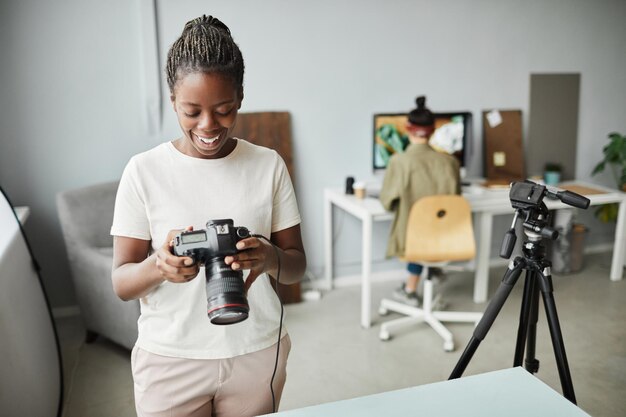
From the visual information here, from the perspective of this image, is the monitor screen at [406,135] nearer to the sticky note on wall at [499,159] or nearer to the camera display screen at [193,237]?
the sticky note on wall at [499,159]

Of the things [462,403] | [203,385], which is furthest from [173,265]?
[462,403]

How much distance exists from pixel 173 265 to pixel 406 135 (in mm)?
2882

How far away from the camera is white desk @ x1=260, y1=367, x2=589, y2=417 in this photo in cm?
100

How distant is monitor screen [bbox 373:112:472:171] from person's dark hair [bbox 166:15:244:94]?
258cm

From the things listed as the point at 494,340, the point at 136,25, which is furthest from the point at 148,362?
the point at 136,25

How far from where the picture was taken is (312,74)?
346 centimetres

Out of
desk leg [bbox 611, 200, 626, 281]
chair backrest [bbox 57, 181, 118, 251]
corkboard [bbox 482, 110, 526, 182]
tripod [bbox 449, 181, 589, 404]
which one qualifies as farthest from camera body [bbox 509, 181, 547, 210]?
desk leg [bbox 611, 200, 626, 281]

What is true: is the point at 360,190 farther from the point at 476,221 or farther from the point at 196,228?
the point at 196,228

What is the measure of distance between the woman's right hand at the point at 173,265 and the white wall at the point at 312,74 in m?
2.46

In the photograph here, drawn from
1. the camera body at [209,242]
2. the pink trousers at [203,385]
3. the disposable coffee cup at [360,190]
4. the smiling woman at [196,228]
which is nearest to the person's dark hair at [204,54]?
the smiling woman at [196,228]

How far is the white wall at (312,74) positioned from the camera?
9.84ft

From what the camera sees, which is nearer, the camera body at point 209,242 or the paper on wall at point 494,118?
the camera body at point 209,242

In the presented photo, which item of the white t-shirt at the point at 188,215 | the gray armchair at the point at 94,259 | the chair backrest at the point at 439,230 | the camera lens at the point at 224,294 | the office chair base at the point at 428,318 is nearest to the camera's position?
the camera lens at the point at 224,294

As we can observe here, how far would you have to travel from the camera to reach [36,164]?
10.1 ft
